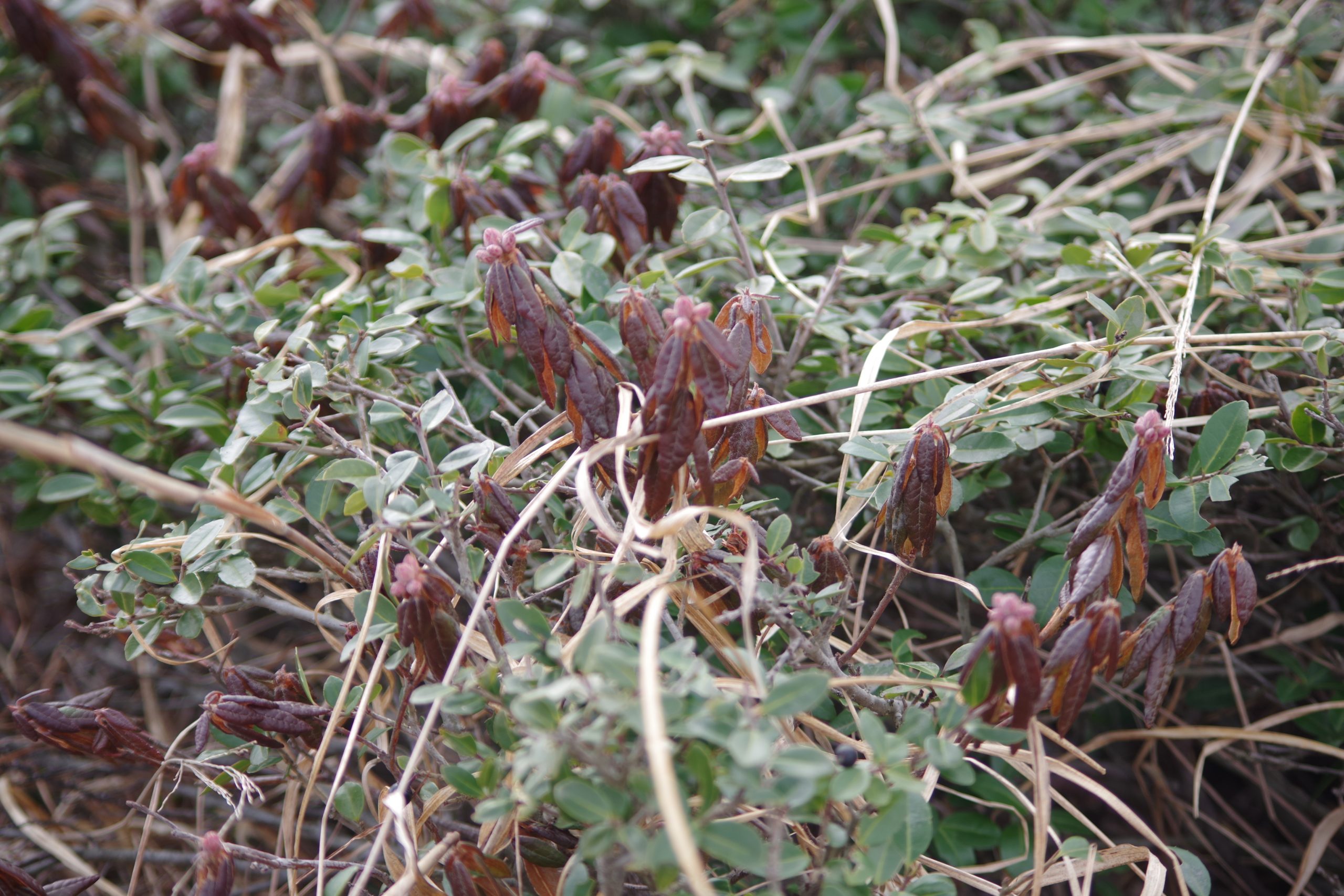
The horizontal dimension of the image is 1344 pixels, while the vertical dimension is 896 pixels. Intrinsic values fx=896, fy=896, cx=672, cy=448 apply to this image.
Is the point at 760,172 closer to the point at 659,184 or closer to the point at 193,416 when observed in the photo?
the point at 659,184

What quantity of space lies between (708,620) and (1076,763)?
79cm

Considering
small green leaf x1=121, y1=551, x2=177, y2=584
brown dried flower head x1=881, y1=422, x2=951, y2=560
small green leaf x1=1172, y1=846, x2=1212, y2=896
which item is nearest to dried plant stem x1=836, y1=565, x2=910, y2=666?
brown dried flower head x1=881, y1=422, x2=951, y2=560

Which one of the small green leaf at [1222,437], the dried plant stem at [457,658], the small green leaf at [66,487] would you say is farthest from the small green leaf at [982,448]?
the small green leaf at [66,487]

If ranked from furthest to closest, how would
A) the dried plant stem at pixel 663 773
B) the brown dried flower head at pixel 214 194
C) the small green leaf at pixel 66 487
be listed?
the brown dried flower head at pixel 214 194 < the small green leaf at pixel 66 487 < the dried plant stem at pixel 663 773

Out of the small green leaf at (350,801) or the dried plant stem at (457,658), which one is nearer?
the dried plant stem at (457,658)

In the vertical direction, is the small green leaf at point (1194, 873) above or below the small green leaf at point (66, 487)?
below

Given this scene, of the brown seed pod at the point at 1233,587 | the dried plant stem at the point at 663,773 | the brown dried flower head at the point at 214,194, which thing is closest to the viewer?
the dried plant stem at the point at 663,773

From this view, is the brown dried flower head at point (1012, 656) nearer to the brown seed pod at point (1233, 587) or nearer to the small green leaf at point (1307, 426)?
the brown seed pod at point (1233, 587)

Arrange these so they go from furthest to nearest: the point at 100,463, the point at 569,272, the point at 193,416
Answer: the point at 193,416 < the point at 569,272 < the point at 100,463

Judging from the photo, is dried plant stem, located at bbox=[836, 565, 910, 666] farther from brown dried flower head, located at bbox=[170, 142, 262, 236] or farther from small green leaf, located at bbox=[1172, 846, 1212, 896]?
brown dried flower head, located at bbox=[170, 142, 262, 236]

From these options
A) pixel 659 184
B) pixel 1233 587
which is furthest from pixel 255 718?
pixel 1233 587

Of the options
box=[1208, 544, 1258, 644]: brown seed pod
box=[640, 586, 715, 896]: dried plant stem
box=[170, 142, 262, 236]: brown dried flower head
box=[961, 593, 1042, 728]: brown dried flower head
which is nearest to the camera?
box=[640, 586, 715, 896]: dried plant stem

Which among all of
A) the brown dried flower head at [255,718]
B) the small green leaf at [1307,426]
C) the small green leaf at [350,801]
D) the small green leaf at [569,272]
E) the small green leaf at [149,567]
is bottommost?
the small green leaf at [350,801]

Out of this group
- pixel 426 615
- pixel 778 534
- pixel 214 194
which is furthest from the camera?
pixel 214 194
